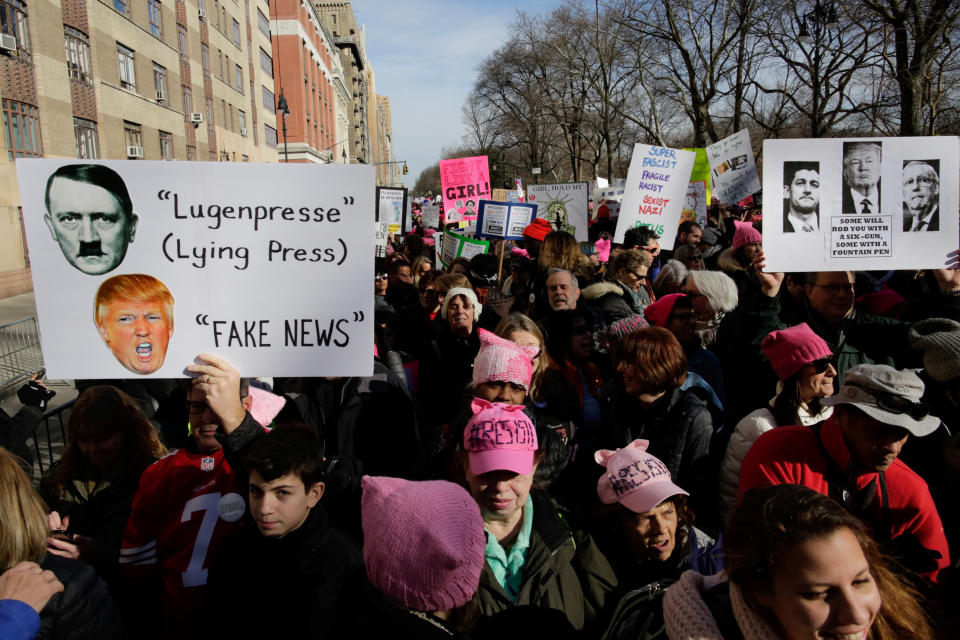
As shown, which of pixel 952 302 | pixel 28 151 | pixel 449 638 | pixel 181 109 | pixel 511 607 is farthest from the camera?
pixel 181 109

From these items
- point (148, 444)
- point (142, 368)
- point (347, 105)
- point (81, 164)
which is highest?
point (347, 105)

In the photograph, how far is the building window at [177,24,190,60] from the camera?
36219mm

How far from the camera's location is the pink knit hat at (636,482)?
7.73 feet

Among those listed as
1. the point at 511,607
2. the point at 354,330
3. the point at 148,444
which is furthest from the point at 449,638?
the point at 148,444

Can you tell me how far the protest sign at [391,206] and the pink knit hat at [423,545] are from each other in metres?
9.73

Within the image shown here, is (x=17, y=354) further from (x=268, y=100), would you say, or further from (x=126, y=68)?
(x=268, y=100)

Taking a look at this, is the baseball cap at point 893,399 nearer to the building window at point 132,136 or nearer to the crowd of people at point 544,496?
the crowd of people at point 544,496

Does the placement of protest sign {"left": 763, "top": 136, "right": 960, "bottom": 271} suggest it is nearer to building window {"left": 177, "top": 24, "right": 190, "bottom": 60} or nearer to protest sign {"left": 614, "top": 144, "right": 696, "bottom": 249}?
protest sign {"left": 614, "top": 144, "right": 696, "bottom": 249}

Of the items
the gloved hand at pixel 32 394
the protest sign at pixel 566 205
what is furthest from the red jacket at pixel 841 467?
the protest sign at pixel 566 205

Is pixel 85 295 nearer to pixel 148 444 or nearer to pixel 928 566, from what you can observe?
pixel 148 444

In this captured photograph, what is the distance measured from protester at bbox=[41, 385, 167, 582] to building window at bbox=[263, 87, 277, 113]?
57307 millimetres

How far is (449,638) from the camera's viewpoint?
168 cm

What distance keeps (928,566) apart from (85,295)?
3074 millimetres

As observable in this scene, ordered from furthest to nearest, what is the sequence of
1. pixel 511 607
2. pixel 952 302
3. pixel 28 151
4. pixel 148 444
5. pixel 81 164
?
pixel 28 151
pixel 952 302
pixel 148 444
pixel 81 164
pixel 511 607
